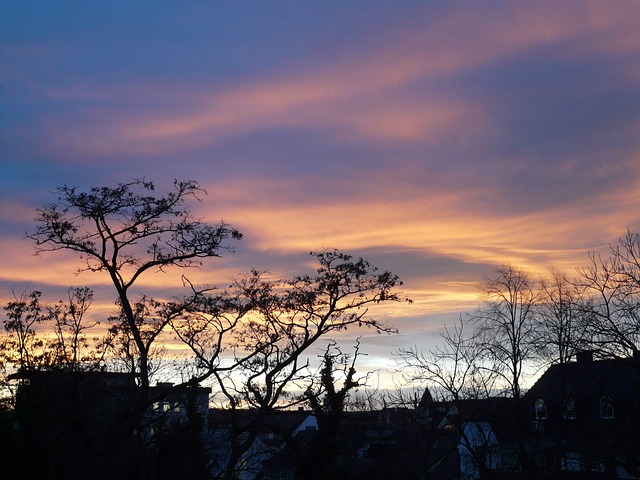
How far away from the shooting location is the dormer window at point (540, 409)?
5419cm

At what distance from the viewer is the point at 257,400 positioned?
73.9 ft

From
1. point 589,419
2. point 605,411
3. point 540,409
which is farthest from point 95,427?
point 540,409

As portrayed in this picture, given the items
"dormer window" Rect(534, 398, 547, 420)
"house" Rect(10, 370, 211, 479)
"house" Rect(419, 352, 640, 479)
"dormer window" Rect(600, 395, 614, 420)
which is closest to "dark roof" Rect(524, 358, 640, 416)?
"house" Rect(419, 352, 640, 479)

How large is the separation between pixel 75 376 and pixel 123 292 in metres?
5.21

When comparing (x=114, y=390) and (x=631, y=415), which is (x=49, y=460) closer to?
(x=114, y=390)

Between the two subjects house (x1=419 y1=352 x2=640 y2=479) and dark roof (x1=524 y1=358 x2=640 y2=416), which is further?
dark roof (x1=524 y1=358 x2=640 y2=416)

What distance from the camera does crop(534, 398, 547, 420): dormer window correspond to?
178 ft

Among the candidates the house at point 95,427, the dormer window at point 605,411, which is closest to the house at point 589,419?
the dormer window at point 605,411

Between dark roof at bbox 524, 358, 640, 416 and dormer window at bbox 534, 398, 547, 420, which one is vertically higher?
dark roof at bbox 524, 358, 640, 416

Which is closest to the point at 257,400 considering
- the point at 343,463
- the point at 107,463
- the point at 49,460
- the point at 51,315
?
the point at 107,463

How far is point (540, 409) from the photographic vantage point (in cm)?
5475

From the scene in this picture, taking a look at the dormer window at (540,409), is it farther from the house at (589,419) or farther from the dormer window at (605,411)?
the dormer window at (605,411)

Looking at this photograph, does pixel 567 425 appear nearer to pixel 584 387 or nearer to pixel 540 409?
pixel 584 387

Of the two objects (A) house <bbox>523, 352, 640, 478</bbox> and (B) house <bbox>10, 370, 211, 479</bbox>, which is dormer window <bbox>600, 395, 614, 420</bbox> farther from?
(B) house <bbox>10, 370, 211, 479</bbox>
